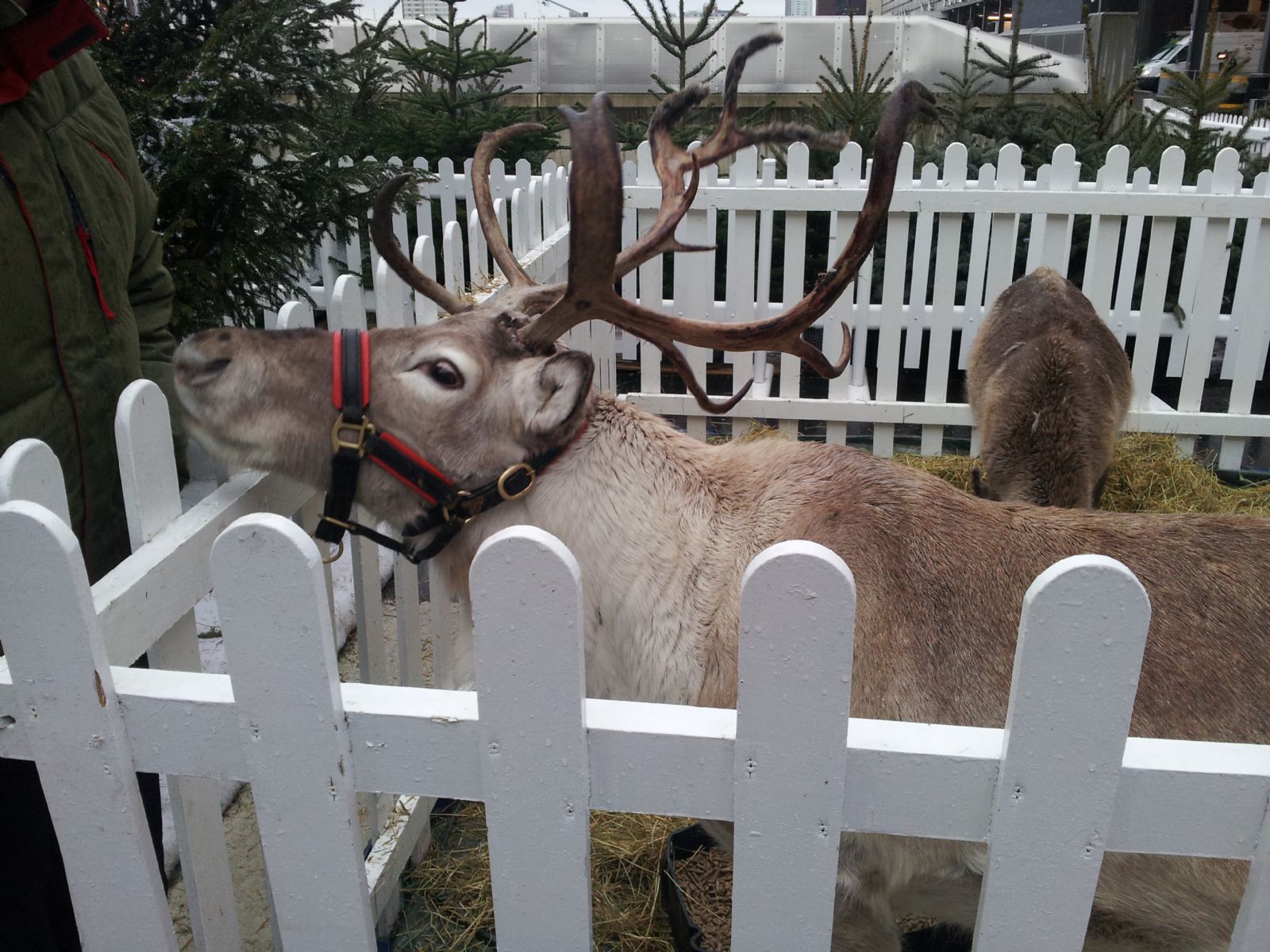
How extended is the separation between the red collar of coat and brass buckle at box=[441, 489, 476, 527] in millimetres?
1185

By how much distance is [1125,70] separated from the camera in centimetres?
2094

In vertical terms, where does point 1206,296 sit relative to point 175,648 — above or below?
below

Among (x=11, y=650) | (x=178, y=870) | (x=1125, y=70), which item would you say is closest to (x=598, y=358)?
(x=178, y=870)

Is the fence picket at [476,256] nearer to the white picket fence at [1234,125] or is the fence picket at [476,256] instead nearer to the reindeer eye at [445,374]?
the reindeer eye at [445,374]

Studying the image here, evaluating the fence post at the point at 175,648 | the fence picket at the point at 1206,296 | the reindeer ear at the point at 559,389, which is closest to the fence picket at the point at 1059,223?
the fence picket at the point at 1206,296

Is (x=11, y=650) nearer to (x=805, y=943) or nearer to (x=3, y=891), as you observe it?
(x=3, y=891)

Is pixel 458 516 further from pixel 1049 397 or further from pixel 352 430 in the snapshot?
pixel 1049 397

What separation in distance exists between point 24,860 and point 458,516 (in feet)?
3.57

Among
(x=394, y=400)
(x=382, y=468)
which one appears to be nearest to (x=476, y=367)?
(x=394, y=400)

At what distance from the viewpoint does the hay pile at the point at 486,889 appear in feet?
9.91

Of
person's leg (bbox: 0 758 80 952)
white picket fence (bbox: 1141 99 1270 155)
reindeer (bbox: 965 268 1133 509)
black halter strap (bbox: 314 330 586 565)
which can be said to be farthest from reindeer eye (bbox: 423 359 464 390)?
white picket fence (bbox: 1141 99 1270 155)

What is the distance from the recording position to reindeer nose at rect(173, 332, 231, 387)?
213 centimetres

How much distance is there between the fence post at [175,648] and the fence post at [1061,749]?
4.43ft

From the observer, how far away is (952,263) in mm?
6316
